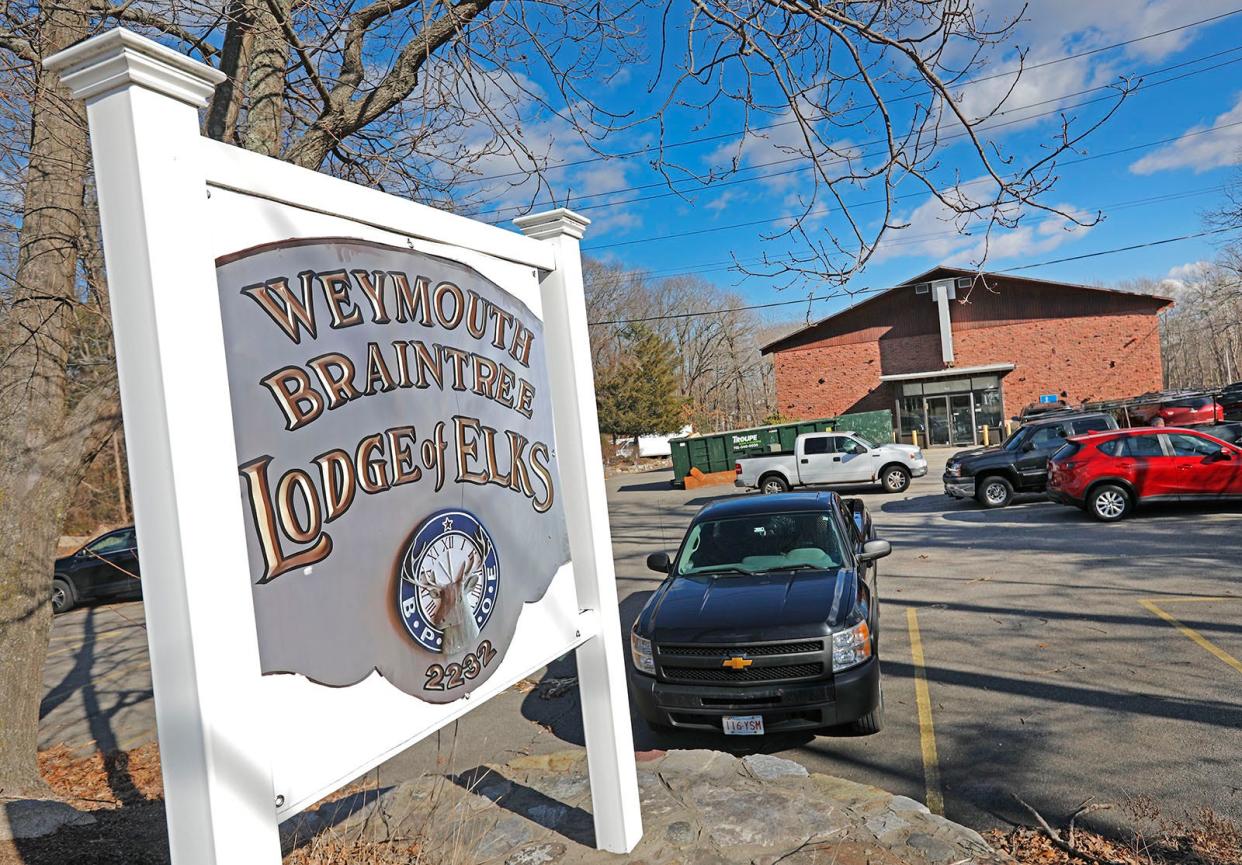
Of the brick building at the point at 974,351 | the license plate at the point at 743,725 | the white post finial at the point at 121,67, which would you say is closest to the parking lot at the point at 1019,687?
the license plate at the point at 743,725

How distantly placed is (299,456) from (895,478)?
2151cm

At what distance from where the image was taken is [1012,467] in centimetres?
1717

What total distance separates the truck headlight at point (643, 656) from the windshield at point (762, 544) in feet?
4.07

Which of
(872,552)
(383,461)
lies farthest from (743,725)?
(383,461)

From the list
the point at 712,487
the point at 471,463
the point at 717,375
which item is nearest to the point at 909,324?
the point at 712,487

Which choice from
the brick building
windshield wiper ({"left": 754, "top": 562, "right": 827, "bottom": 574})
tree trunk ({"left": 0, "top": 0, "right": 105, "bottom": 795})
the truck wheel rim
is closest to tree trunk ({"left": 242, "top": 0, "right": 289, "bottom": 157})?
tree trunk ({"left": 0, "top": 0, "right": 105, "bottom": 795})

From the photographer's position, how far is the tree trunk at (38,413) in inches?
201

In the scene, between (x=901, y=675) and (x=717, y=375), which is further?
(x=717, y=375)

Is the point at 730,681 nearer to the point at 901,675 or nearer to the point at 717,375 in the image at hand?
the point at 901,675

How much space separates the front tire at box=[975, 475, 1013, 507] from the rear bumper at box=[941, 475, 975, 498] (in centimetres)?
24

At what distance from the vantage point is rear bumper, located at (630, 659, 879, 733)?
18.3ft

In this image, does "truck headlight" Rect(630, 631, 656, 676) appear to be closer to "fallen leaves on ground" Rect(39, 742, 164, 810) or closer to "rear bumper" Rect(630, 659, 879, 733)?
"rear bumper" Rect(630, 659, 879, 733)

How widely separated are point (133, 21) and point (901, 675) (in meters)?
7.75

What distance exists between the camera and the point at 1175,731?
549 cm
